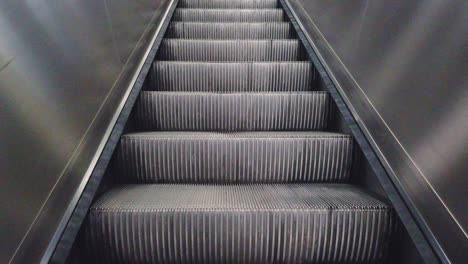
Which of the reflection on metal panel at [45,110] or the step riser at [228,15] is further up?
the step riser at [228,15]

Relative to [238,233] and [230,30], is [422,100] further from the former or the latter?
[230,30]

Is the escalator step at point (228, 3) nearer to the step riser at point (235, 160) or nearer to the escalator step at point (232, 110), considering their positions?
the escalator step at point (232, 110)

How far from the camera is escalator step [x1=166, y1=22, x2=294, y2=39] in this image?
2920 millimetres

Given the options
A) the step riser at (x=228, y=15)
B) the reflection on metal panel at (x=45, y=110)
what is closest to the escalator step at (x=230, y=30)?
the step riser at (x=228, y=15)

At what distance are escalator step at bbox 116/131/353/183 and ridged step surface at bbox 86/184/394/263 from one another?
31 centimetres

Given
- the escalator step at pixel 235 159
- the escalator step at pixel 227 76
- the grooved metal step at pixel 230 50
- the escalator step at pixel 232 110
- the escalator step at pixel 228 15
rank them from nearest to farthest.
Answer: the escalator step at pixel 235 159 → the escalator step at pixel 232 110 → the escalator step at pixel 227 76 → the grooved metal step at pixel 230 50 → the escalator step at pixel 228 15

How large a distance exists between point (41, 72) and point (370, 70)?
4.30ft

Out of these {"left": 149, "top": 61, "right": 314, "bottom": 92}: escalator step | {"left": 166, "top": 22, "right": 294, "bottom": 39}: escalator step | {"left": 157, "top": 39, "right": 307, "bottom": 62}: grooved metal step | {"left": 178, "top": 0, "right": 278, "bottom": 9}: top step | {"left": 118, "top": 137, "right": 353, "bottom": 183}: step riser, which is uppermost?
{"left": 178, "top": 0, "right": 278, "bottom": 9}: top step

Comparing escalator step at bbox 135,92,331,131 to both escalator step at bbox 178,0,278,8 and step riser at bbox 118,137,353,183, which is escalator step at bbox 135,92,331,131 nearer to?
step riser at bbox 118,137,353,183

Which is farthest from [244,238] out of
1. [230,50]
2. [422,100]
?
[230,50]

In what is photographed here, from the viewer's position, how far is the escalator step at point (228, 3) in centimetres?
360

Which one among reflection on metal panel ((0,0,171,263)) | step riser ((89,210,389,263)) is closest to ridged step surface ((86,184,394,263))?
step riser ((89,210,389,263))

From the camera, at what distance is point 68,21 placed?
1.28 metres

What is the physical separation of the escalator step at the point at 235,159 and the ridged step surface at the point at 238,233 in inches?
12.3
